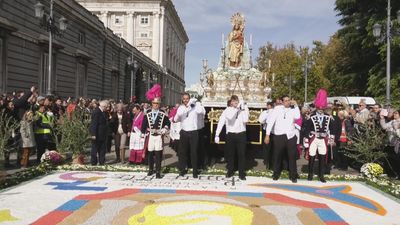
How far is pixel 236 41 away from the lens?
17969mm

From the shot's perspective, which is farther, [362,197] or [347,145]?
[347,145]

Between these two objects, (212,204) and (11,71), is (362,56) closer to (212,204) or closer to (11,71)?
(11,71)

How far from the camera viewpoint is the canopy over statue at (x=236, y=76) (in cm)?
1730

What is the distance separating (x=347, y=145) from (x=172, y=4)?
268 ft

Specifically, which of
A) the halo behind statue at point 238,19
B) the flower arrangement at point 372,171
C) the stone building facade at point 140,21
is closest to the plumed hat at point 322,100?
the flower arrangement at point 372,171

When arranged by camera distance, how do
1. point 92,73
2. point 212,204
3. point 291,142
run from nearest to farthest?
point 212,204
point 291,142
point 92,73

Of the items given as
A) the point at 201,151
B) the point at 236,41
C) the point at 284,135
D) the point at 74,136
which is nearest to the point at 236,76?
the point at 236,41

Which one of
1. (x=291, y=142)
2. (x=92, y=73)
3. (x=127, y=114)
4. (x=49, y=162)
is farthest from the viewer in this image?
(x=92, y=73)

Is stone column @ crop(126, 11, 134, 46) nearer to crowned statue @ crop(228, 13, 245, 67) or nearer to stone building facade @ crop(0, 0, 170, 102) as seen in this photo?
stone building facade @ crop(0, 0, 170, 102)

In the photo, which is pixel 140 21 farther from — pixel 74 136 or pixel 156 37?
pixel 74 136

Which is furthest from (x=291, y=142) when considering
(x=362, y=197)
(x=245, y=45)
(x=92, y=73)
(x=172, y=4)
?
(x=172, y=4)

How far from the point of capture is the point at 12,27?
22.5 m

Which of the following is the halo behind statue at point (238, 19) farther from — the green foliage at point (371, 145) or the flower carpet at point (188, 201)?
the flower carpet at point (188, 201)

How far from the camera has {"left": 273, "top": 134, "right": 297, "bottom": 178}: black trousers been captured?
11359 millimetres
